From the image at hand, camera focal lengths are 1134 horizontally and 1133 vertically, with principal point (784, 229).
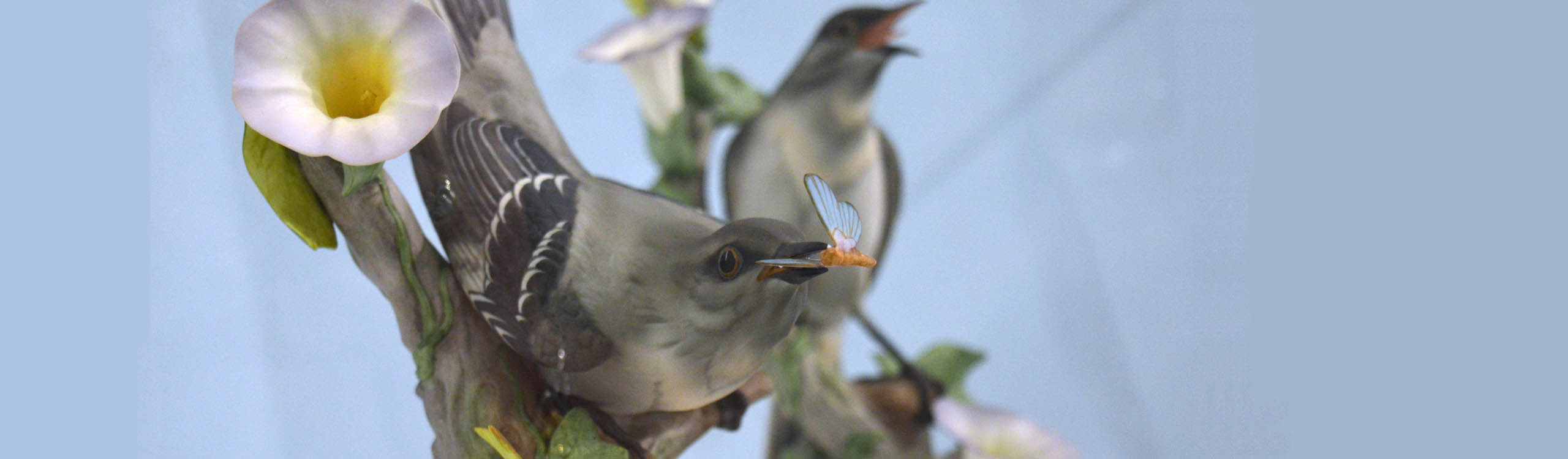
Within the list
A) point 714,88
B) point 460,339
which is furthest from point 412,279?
point 714,88

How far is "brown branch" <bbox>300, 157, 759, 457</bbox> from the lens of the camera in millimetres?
312

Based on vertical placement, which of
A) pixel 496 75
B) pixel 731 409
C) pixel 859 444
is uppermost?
pixel 496 75

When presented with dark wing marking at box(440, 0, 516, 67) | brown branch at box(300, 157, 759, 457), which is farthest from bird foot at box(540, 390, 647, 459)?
dark wing marking at box(440, 0, 516, 67)

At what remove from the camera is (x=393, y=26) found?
273mm

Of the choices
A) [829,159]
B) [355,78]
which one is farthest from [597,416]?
[829,159]

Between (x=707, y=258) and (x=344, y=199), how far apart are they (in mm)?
100

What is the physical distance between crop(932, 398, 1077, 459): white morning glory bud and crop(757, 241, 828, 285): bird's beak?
1.11 feet

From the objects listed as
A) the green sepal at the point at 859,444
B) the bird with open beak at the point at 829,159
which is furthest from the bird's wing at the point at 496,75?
the green sepal at the point at 859,444

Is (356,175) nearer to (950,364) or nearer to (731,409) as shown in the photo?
(731,409)

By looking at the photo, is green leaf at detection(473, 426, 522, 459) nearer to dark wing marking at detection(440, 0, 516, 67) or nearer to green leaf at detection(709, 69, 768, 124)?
dark wing marking at detection(440, 0, 516, 67)

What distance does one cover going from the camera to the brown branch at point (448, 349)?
312 millimetres

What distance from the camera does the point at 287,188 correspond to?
0.31 meters

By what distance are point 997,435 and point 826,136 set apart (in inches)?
7.6

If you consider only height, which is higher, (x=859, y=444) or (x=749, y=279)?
(x=749, y=279)
